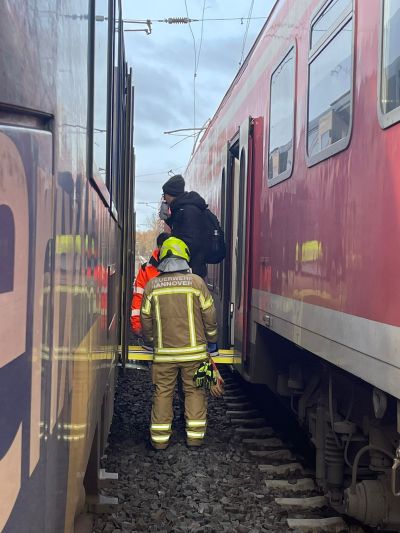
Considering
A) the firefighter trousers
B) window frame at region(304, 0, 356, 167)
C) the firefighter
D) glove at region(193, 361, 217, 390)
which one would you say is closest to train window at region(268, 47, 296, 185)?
window frame at region(304, 0, 356, 167)

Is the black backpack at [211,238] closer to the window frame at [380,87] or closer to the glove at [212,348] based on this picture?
the glove at [212,348]

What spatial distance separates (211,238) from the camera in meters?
6.51

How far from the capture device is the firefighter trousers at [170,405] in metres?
5.39

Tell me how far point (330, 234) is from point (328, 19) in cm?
120

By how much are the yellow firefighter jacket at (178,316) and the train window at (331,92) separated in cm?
196

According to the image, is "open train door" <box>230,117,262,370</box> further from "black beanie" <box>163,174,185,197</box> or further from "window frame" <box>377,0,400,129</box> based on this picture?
"window frame" <box>377,0,400,129</box>

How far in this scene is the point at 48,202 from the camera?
1.27m

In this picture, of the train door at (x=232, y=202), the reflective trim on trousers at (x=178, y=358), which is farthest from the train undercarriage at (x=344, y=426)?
the train door at (x=232, y=202)

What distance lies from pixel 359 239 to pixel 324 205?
0.64 meters

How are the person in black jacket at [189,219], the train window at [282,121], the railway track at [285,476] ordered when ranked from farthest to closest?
the person in black jacket at [189,219] → the train window at [282,121] → the railway track at [285,476]

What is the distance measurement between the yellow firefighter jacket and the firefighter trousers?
0.34ft

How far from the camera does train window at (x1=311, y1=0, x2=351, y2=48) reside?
3.32 meters

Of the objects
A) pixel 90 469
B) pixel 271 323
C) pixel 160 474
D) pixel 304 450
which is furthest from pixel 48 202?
pixel 304 450

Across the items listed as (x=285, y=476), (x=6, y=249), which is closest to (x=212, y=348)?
(x=285, y=476)
